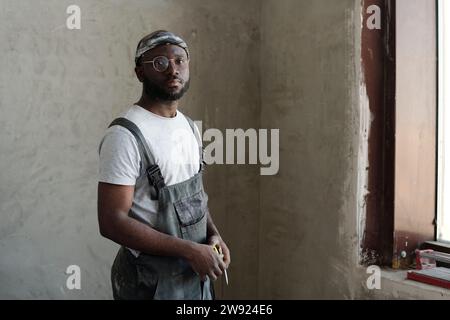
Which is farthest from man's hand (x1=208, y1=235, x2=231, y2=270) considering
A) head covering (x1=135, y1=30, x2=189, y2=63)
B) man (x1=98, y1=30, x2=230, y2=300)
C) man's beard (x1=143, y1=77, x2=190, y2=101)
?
head covering (x1=135, y1=30, x2=189, y2=63)

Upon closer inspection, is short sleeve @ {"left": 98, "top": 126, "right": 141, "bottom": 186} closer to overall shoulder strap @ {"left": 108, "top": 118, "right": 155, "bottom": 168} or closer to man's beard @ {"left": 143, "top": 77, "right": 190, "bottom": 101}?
overall shoulder strap @ {"left": 108, "top": 118, "right": 155, "bottom": 168}

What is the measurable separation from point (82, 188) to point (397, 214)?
128cm

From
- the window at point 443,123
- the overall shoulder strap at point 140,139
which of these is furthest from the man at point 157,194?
the window at point 443,123

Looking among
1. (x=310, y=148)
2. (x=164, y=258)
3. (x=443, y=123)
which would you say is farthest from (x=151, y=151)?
(x=443, y=123)

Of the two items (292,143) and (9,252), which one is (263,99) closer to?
(292,143)

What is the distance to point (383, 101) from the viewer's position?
1.80 metres

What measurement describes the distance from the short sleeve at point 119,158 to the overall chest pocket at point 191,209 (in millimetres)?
168

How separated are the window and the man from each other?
94 centimetres

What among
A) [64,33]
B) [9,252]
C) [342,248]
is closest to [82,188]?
[9,252]

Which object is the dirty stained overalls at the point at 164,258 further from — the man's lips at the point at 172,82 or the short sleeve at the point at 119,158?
the man's lips at the point at 172,82

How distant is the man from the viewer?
1.25 m

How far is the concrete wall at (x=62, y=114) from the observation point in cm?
183

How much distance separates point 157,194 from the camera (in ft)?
4.32
